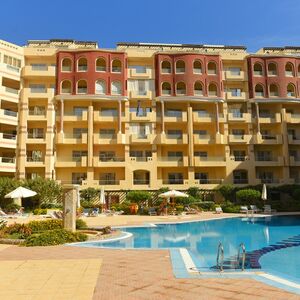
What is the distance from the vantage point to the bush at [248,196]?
40.2m

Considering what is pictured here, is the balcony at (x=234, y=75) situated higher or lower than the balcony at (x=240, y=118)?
higher

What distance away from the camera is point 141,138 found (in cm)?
4475

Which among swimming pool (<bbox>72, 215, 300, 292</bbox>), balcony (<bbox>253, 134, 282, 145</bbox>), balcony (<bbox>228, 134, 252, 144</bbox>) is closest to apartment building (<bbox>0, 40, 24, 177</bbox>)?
swimming pool (<bbox>72, 215, 300, 292</bbox>)

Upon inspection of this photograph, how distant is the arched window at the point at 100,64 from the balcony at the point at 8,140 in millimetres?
13665

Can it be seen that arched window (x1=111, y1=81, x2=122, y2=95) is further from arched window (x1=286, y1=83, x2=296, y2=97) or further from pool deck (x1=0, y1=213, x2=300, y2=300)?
pool deck (x1=0, y1=213, x2=300, y2=300)

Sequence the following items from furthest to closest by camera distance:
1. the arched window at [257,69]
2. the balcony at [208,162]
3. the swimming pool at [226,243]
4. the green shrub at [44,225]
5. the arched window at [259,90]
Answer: the arched window at [257,69]
the arched window at [259,90]
the balcony at [208,162]
the green shrub at [44,225]
the swimming pool at [226,243]

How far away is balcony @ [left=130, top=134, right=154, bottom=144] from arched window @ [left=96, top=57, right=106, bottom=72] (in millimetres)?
9622

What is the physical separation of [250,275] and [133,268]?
3.39m

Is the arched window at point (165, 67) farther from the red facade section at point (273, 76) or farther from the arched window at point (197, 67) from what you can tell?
the red facade section at point (273, 76)

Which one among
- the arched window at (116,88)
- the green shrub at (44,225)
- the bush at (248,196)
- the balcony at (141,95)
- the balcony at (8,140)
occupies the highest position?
the arched window at (116,88)

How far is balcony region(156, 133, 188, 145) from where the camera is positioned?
44.8m

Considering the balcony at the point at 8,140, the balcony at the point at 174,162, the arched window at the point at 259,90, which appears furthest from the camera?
the arched window at the point at 259,90

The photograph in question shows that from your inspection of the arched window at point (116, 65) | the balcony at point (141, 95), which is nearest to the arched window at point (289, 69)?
the balcony at point (141, 95)

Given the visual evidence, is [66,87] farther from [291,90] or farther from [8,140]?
[291,90]
